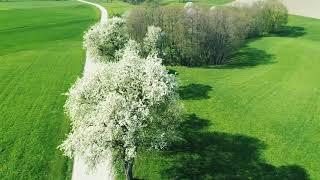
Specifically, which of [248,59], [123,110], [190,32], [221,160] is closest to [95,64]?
[190,32]

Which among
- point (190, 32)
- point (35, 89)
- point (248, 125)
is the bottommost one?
point (248, 125)

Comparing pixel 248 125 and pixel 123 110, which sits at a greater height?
pixel 123 110

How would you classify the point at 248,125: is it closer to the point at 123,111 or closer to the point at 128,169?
the point at 128,169

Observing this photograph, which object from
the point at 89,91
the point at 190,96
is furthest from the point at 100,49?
the point at 89,91

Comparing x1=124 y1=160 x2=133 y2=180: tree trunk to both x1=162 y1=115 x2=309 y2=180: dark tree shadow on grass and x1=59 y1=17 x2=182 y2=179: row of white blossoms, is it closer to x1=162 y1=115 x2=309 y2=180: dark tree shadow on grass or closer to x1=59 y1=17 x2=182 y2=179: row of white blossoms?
x1=59 y1=17 x2=182 y2=179: row of white blossoms

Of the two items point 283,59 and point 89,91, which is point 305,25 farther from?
point 89,91

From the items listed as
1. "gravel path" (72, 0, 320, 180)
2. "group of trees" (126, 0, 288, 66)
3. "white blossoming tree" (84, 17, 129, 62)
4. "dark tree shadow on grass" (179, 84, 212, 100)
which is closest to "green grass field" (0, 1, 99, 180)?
"gravel path" (72, 0, 320, 180)

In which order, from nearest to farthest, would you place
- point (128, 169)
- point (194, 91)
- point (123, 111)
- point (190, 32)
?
point (123, 111)
point (128, 169)
point (194, 91)
point (190, 32)
